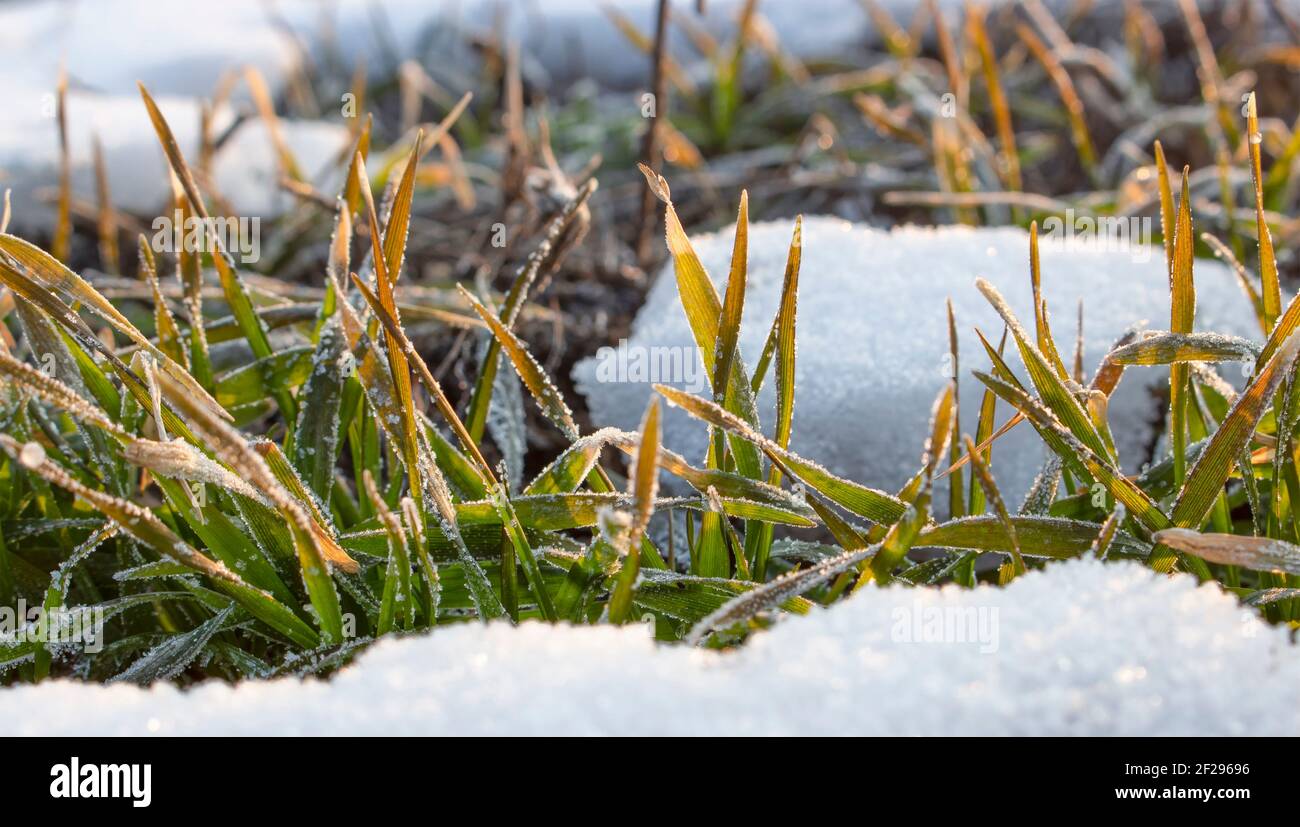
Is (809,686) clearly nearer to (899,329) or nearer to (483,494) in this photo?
(483,494)

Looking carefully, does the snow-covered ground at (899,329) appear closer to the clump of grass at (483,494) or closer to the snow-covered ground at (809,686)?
the clump of grass at (483,494)

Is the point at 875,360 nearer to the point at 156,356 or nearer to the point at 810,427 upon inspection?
the point at 810,427

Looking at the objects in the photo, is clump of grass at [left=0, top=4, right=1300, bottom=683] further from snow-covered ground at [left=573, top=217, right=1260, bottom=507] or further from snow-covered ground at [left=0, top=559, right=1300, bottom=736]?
snow-covered ground at [left=573, top=217, right=1260, bottom=507]

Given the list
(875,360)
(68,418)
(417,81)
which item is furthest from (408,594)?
(417,81)

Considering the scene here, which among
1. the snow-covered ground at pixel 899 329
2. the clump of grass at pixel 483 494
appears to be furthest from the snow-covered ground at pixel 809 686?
the snow-covered ground at pixel 899 329

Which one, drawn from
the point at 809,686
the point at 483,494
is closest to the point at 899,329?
the point at 483,494

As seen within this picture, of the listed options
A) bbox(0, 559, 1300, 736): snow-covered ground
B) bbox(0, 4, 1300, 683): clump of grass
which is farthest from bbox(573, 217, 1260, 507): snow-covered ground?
bbox(0, 559, 1300, 736): snow-covered ground
